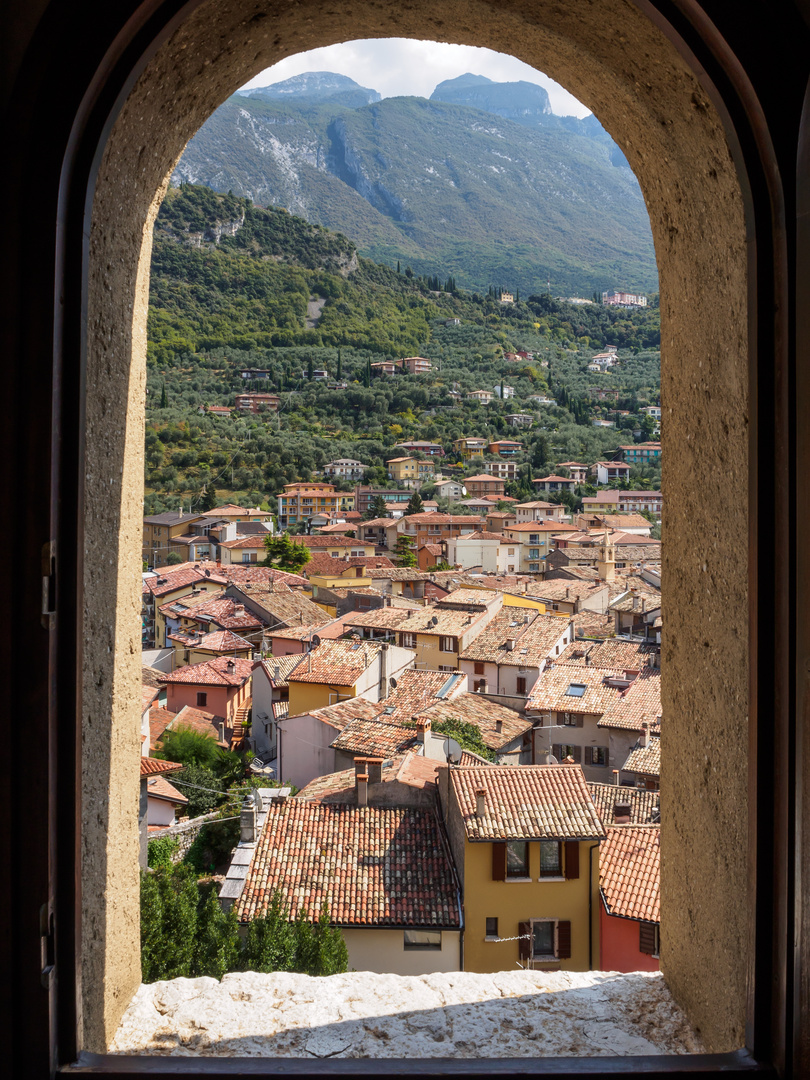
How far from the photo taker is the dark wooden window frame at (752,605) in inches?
39.4

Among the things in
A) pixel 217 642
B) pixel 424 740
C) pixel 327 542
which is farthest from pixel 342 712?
pixel 327 542

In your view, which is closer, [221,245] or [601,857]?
[601,857]

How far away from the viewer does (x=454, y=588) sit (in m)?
32.5

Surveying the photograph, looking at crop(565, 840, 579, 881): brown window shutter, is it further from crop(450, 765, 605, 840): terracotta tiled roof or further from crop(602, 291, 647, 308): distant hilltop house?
crop(602, 291, 647, 308): distant hilltop house

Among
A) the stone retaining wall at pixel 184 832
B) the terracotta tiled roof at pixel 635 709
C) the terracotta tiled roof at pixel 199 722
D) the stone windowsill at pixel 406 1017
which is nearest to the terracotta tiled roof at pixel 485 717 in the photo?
the terracotta tiled roof at pixel 635 709

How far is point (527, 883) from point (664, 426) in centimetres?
829

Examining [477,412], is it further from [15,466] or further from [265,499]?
[15,466]

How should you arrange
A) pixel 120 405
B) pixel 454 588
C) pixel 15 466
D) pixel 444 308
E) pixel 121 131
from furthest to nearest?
pixel 444 308, pixel 454 588, pixel 120 405, pixel 121 131, pixel 15 466

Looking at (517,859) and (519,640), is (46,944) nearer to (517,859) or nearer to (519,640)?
(517,859)

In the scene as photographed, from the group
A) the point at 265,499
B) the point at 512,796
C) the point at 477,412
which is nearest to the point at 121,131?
the point at 512,796

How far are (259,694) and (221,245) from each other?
76152 mm

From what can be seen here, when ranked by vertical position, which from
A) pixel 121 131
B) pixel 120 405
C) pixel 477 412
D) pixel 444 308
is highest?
pixel 444 308

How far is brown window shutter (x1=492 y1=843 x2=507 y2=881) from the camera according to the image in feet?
29.3

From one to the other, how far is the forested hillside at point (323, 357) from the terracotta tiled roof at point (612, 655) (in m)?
31.9
